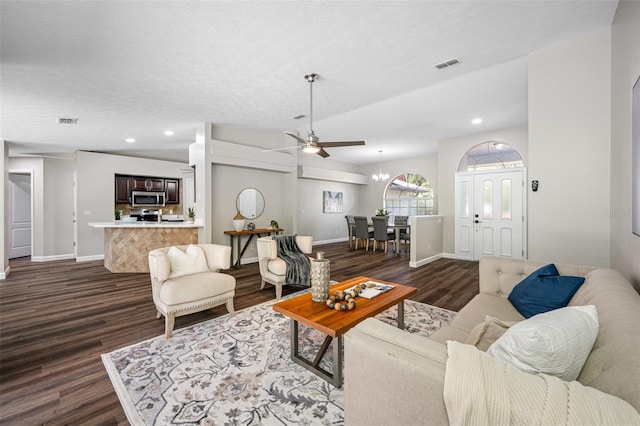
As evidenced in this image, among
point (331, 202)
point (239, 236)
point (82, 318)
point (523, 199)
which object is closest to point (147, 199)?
point (239, 236)

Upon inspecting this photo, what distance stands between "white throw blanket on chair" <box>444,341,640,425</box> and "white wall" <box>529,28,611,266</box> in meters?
2.72

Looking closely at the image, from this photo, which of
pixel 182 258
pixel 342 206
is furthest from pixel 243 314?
pixel 342 206

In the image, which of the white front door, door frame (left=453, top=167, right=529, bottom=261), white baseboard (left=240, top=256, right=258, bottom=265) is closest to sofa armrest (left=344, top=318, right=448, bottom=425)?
white baseboard (left=240, top=256, right=258, bottom=265)

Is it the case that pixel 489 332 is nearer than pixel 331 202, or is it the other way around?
pixel 489 332

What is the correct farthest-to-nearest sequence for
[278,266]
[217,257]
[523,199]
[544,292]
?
1. [523,199]
2. [278,266]
3. [217,257]
4. [544,292]

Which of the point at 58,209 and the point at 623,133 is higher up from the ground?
the point at 623,133

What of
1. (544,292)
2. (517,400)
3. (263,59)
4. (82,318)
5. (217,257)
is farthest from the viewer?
(217,257)

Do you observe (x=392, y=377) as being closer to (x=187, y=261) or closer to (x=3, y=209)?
(x=187, y=261)

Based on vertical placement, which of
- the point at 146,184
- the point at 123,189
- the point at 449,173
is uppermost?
the point at 449,173

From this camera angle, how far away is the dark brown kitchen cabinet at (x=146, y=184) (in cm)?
700

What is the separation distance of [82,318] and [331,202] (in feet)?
22.3

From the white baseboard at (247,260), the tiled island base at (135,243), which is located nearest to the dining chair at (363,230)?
the white baseboard at (247,260)

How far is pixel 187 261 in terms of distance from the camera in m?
2.99

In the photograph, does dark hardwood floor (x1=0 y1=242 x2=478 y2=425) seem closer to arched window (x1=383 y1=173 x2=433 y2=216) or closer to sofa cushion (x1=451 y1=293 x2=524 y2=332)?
sofa cushion (x1=451 y1=293 x2=524 y2=332)
